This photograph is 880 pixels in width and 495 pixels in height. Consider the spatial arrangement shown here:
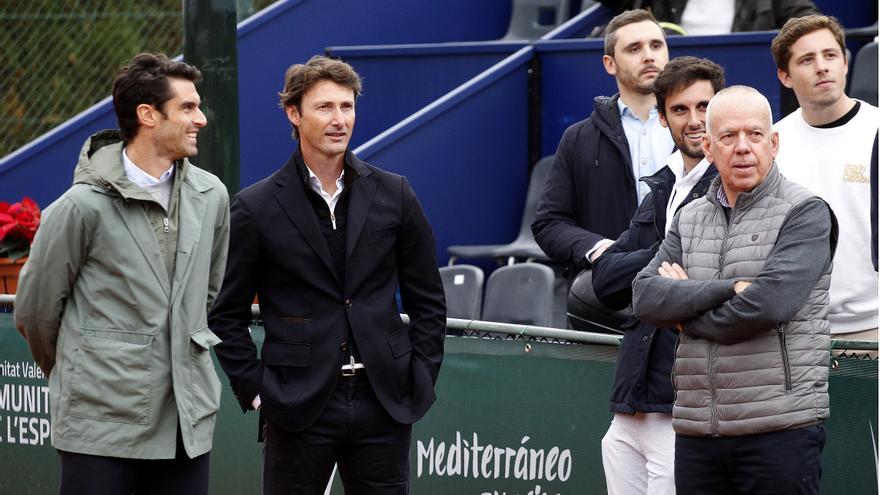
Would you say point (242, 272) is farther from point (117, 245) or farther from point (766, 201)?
point (766, 201)

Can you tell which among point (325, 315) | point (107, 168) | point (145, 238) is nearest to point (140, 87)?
point (107, 168)

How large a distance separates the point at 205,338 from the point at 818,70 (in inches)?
90.6

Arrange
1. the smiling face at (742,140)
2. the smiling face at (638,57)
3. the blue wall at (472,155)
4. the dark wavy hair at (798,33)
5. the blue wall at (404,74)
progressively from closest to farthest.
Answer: the smiling face at (742,140), the dark wavy hair at (798,33), the smiling face at (638,57), the blue wall at (472,155), the blue wall at (404,74)

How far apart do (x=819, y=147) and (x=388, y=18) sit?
6.25m

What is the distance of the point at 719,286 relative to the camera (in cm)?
443

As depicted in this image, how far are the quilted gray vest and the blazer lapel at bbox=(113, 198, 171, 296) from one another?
1.56 m

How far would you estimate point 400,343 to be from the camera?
499cm

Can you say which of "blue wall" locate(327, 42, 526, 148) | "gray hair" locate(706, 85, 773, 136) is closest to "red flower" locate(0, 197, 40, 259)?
"blue wall" locate(327, 42, 526, 148)

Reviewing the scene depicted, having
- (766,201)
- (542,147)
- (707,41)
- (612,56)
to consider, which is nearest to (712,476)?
(766,201)

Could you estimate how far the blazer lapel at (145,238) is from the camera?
4770mm

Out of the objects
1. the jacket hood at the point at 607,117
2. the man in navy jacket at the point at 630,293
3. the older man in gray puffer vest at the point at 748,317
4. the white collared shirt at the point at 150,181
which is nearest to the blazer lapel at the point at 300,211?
the white collared shirt at the point at 150,181

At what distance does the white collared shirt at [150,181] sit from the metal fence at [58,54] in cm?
815

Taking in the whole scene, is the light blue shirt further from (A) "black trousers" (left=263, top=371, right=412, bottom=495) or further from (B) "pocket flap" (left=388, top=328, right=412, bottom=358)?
(A) "black trousers" (left=263, top=371, right=412, bottom=495)

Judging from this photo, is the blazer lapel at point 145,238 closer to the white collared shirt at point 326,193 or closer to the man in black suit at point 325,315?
the man in black suit at point 325,315
